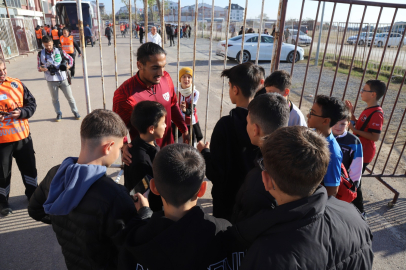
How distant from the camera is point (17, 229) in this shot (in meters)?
2.75

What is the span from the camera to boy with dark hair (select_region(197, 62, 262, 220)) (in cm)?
189

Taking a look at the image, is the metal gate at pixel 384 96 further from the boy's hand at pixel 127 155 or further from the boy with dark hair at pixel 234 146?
the boy's hand at pixel 127 155

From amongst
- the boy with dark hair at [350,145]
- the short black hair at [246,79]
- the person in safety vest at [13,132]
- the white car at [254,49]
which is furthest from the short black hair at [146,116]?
the white car at [254,49]

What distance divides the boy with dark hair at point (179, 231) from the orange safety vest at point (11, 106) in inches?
87.6

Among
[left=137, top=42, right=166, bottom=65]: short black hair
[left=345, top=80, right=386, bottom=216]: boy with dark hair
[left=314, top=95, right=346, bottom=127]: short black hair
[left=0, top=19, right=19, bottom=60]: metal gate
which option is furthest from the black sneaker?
[left=0, top=19, right=19, bottom=60]: metal gate

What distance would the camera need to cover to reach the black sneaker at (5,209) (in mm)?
2916

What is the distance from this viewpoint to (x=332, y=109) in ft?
6.95

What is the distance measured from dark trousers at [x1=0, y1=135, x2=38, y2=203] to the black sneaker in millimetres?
55

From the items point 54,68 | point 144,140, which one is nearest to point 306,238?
point 144,140

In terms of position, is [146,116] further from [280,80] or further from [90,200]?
[280,80]

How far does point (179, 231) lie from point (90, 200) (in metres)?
0.53

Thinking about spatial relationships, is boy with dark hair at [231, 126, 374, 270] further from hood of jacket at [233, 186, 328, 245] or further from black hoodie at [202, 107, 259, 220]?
black hoodie at [202, 107, 259, 220]

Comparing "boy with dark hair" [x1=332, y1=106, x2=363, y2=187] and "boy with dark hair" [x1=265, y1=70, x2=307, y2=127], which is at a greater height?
"boy with dark hair" [x1=265, y1=70, x2=307, y2=127]

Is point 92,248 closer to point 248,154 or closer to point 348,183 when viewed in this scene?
point 248,154
